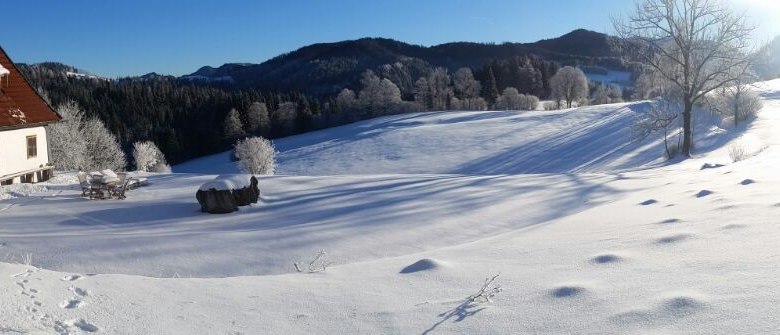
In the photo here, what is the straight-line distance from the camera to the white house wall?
19.6m

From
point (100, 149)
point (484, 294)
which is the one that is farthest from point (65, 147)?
point (484, 294)

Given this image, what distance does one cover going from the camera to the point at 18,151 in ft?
66.9

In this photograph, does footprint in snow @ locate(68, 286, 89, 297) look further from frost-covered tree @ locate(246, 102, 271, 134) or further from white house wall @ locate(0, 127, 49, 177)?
frost-covered tree @ locate(246, 102, 271, 134)

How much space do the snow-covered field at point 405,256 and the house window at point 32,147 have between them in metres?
2.45

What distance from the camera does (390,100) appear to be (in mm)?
96062

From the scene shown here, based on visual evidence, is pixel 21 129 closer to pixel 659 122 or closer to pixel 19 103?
pixel 19 103

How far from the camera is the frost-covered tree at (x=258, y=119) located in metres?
99.4

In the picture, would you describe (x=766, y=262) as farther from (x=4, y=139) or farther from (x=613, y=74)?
(x=613, y=74)

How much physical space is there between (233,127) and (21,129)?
3118 inches

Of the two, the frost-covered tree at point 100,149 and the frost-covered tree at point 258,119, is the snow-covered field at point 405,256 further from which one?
the frost-covered tree at point 258,119

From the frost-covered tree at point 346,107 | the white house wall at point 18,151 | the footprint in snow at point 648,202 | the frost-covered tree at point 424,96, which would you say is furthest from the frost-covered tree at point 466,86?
the footprint in snow at point 648,202

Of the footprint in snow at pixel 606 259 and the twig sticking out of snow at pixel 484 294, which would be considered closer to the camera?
the twig sticking out of snow at pixel 484 294

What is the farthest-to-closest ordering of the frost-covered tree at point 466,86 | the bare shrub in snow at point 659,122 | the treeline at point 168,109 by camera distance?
the treeline at point 168,109 → the frost-covered tree at point 466,86 → the bare shrub in snow at point 659,122

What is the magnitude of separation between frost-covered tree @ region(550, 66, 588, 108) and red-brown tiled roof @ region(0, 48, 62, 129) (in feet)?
264
